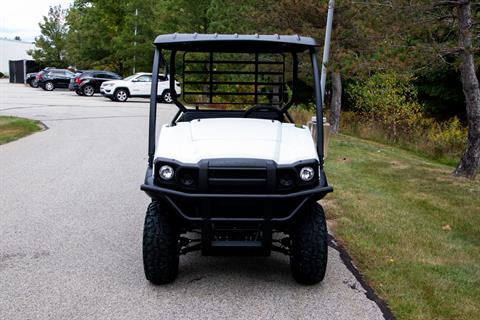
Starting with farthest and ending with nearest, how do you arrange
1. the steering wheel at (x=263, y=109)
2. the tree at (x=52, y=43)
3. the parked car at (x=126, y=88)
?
the tree at (x=52, y=43) < the parked car at (x=126, y=88) < the steering wheel at (x=263, y=109)

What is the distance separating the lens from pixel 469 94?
10461 millimetres

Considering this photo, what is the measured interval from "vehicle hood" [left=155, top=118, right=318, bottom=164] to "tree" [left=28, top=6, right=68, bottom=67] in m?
58.3

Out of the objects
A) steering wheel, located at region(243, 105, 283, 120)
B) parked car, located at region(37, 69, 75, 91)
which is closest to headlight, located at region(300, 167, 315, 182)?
steering wheel, located at region(243, 105, 283, 120)

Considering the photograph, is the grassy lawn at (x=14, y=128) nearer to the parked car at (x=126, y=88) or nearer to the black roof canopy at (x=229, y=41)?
the black roof canopy at (x=229, y=41)

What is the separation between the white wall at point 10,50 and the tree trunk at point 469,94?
259ft

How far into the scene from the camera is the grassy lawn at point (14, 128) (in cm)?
1431

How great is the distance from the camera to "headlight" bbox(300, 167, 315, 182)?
14.6 ft

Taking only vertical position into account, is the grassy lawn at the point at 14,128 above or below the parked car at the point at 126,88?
below

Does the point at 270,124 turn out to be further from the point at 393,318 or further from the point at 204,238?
the point at 393,318

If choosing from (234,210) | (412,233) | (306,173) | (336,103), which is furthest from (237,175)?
(336,103)

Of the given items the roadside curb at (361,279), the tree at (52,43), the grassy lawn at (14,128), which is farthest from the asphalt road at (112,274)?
the tree at (52,43)

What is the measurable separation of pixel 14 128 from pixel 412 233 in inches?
500

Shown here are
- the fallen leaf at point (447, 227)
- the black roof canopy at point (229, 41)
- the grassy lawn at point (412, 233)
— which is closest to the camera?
the grassy lawn at point (412, 233)

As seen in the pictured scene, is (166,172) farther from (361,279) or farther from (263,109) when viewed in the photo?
(361,279)
